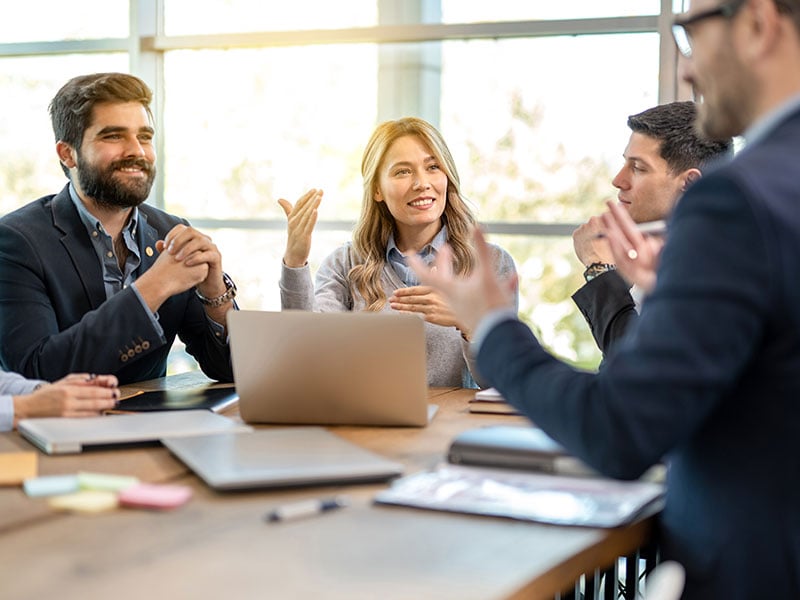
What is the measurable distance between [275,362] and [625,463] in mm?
902

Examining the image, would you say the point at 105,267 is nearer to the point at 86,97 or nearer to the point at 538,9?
the point at 86,97

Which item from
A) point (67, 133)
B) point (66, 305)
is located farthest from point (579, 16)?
point (66, 305)

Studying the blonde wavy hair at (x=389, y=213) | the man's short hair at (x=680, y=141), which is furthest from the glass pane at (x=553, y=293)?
the man's short hair at (x=680, y=141)

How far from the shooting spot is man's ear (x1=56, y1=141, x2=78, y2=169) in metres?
3.16

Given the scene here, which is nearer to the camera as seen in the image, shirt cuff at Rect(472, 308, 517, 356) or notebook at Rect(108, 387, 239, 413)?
shirt cuff at Rect(472, 308, 517, 356)

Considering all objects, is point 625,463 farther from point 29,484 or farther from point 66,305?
point 66,305

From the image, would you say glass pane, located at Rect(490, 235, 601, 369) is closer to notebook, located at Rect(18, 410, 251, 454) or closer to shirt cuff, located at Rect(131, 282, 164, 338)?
shirt cuff, located at Rect(131, 282, 164, 338)

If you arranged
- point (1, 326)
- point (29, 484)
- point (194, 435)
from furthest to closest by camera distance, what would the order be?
point (1, 326) → point (194, 435) → point (29, 484)

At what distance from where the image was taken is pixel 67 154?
3.18 m

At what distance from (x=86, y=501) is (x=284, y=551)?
1.11 ft

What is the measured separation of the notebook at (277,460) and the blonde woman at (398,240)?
129 cm

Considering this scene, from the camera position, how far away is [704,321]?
3.63 feet

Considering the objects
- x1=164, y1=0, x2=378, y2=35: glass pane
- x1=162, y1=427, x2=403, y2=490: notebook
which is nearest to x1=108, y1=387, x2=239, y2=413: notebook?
x1=162, y1=427, x2=403, y2=490: notebook

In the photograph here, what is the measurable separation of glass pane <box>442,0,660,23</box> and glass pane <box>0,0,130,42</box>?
67.2 inches
